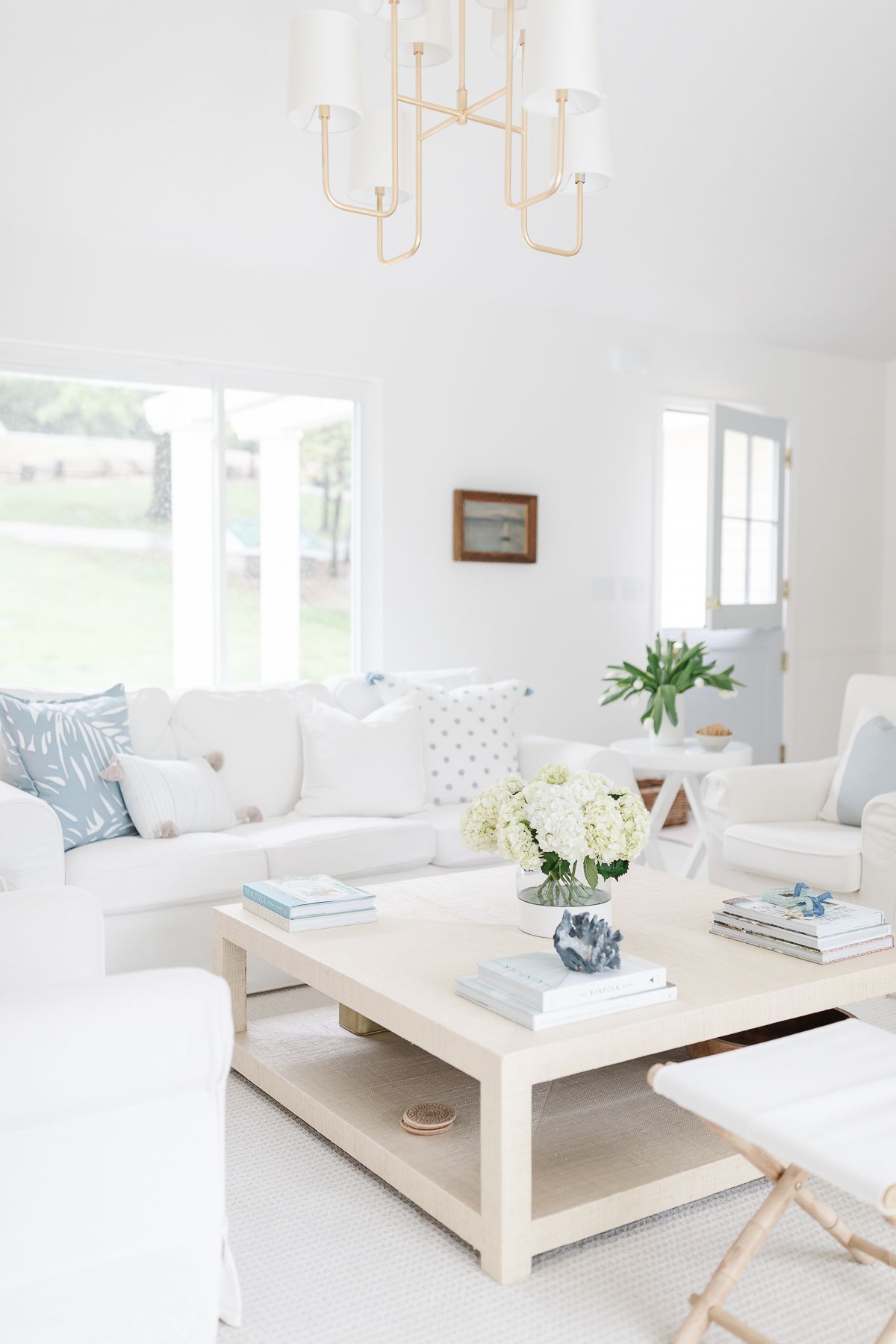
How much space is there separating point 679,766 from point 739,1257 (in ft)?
8.59

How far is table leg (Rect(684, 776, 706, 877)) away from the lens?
447 cm

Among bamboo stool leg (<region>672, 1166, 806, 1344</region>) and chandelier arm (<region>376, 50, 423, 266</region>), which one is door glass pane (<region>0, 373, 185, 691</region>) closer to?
chandelier arm (<region>376, 50, 423, 266</region>)

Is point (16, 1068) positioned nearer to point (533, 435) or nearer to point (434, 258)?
point (434, 258)

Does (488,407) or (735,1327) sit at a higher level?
(488,407)

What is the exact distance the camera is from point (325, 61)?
2.47 meters

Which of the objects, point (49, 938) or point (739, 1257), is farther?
point (49, 938)

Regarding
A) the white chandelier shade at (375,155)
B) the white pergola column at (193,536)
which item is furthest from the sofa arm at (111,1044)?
the white pergola column at (193,536)

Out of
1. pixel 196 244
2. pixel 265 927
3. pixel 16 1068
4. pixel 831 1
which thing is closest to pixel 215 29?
pixel 196 244

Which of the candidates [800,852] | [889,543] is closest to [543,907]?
[800,852]

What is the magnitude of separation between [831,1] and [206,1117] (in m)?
4.05

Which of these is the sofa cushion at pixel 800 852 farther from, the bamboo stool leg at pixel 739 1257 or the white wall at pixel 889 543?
the white wall at pixel 889 543

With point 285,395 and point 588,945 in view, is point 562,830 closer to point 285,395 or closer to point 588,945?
point 588,945

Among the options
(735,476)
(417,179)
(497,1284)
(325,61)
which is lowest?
(497,1284)

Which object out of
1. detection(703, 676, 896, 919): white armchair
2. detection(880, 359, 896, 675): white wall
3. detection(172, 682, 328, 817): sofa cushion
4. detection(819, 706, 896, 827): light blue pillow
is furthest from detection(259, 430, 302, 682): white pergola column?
detection(880, 359, 896, 675): white wall
